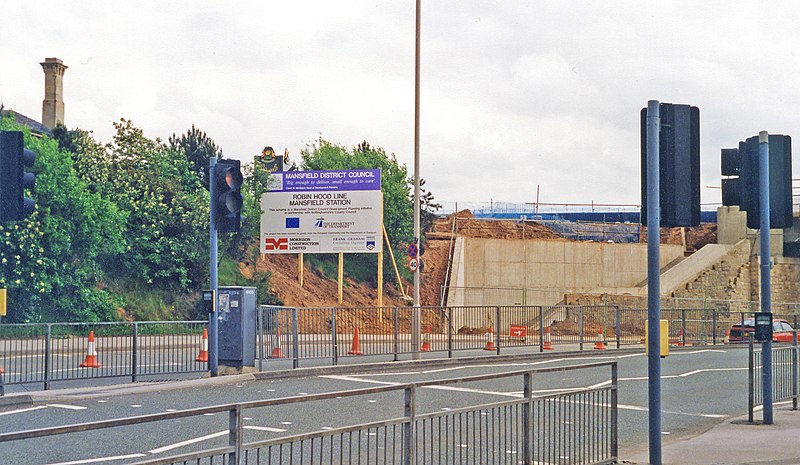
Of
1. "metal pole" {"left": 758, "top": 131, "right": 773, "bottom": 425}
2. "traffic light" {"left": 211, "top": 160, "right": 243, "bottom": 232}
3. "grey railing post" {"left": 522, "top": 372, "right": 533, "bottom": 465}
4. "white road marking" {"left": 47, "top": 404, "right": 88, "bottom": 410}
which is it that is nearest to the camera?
"grey railing post" {"left": 522, "top": 372, "right": 533, "bottom": 465}

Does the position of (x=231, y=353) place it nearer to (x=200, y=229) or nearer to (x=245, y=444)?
(x=245, y=444)

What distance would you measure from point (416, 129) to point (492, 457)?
20.4 meters

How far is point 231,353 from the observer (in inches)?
795

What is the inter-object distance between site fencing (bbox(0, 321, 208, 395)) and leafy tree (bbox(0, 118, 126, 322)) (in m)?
12.4

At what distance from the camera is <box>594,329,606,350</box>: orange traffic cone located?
101 feet

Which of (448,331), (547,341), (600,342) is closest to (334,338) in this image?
(448,331)

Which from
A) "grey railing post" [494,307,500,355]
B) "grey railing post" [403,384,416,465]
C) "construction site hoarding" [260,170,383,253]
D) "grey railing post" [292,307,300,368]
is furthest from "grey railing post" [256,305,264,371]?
"construction site hoarding" [260,170,383,253]

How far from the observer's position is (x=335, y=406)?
308 inches

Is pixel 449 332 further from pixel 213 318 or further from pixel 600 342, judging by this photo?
pixel 213 318

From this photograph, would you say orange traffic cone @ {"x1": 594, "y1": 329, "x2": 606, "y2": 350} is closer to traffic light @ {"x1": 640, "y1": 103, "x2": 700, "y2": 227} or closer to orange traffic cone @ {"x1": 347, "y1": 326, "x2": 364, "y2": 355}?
orange traffic cone @ {"x1": 347, "y1": 326, "x2": 364, "y2": 355}

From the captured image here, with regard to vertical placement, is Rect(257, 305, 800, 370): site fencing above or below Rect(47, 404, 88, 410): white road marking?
above

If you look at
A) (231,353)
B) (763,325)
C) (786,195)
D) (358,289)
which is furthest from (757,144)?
(358,289)

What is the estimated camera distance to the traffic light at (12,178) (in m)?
12.4

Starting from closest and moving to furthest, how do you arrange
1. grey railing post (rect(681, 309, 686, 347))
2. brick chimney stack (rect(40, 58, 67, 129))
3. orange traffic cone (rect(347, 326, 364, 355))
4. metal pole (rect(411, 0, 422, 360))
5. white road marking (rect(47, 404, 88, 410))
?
white road marking (rect(47, 404, 88, 410)), orange traffic cone (rect(347, 326, 364, 355)), metal pole (rect(411, 0, 422, 360)), grey railing post (rect(681, 309, 686, 347)), brick chimney stack (rect(40, 58, 67, 129))
